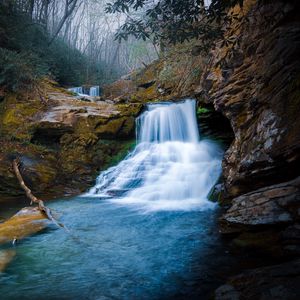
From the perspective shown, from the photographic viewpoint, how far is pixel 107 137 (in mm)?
12922

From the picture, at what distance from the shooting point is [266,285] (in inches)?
130

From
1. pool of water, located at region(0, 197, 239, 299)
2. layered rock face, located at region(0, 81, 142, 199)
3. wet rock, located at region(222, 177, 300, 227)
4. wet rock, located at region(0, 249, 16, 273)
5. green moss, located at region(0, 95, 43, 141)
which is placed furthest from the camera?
green moss, located at region(0, 95, 43, 141)

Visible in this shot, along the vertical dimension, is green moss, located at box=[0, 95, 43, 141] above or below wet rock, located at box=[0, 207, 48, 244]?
above

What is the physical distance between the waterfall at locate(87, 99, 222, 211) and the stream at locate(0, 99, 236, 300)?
0.03m

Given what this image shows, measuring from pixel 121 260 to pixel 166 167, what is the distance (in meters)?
6.27

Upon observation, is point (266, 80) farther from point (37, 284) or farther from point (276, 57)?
point (37, 284)

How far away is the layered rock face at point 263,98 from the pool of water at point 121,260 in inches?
56.1

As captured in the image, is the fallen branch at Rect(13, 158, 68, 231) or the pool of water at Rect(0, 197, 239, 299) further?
the fallen branch at Rect(13, 158, 68, 231)

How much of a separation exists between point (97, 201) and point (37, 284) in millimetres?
5295

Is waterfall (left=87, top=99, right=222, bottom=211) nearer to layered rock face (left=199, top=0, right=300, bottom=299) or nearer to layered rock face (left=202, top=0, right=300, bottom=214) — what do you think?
layered rock face (left=202, top=0, right=300, bottom=214)

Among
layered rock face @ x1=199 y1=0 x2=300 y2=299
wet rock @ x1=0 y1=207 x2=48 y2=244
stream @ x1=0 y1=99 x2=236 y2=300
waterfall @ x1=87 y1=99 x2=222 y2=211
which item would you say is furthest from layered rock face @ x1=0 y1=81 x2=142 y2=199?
layered rock face @ x1=199 y1=0 x2=300 y2=299

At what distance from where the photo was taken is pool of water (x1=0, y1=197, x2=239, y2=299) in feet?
13.3

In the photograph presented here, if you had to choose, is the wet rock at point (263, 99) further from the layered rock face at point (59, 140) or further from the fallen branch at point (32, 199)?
the layered rock face at point (59, 140)

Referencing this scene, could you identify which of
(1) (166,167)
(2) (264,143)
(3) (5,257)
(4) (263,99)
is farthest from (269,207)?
(1) (166,167)
